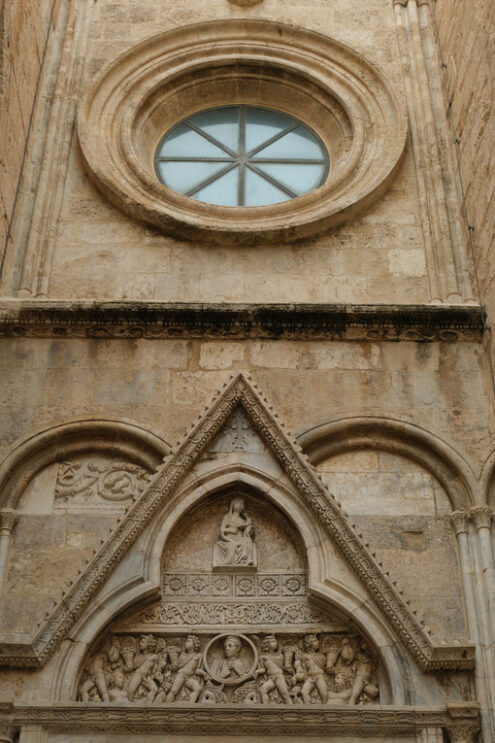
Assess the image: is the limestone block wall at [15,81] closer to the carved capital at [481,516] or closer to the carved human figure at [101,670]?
the carved human figure at [101,670]

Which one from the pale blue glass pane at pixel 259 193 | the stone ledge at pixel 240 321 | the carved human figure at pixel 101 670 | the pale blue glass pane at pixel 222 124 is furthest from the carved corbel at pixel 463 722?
the pale blue glass pane at pixel 222 124

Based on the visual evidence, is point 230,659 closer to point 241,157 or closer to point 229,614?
point 229,614

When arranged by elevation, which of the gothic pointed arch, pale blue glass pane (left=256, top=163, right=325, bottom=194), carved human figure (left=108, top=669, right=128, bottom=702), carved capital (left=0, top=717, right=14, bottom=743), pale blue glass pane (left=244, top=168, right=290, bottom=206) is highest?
pale blue glass pane (left=256, top=163, right=325, bottom=194)

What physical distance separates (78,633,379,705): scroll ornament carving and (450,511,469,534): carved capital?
1.19 m

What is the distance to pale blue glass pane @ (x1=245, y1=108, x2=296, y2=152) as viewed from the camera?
12.4 metres

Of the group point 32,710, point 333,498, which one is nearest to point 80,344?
point 333,498

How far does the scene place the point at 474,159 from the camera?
10.5 metres

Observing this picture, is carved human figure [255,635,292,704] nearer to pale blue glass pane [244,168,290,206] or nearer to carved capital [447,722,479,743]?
carved capital [447,722,479,743]

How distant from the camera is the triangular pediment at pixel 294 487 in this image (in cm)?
764

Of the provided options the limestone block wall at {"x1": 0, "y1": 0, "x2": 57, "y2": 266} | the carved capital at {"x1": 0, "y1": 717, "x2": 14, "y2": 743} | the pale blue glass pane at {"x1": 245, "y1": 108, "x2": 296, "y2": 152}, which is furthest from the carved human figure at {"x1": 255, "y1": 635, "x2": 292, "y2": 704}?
the pale blue glass pane at {"x1": 245, "y1": 108, "x2": 296, "y2": 152}

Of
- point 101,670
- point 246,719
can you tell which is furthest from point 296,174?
point 246,719

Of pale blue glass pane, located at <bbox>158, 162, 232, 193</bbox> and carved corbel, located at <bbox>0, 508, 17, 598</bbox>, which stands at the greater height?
pale blue glass pane, located at <bbox>158, 162, 232, 193</bbox>

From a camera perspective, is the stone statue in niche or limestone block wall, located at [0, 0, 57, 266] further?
limestone block wall, located at [0, 0, 57, 266]

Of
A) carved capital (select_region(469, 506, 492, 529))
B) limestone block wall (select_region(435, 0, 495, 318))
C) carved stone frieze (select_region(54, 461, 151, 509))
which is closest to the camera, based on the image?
carved capital (select_region(469, 506, 492, 529))
